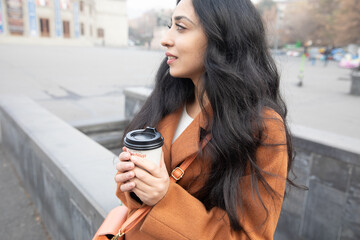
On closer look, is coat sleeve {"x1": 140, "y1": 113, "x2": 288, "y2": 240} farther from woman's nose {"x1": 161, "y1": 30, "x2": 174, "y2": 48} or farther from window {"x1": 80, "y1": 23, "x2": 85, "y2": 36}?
window {"x1": 80, "y1": 23, "x2": 85, "y2": 36}

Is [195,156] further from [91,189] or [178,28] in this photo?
[91,189]

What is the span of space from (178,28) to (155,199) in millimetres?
752

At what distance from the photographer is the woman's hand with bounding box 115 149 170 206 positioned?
0.94 metres

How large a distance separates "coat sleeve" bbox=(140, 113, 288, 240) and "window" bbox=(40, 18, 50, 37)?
48.2m

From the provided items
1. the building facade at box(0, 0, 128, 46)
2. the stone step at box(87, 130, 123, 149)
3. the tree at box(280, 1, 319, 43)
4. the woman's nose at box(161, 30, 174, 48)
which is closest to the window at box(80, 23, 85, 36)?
the building facade at box(0, 0, 128, 46)

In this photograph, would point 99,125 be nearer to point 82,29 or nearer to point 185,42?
point 185,42

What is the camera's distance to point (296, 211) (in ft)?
9.52

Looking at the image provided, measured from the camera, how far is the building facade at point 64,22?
39.5m

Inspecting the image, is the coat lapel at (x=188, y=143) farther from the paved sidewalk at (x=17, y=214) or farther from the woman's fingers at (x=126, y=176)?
the paved sidewalk at (x=17, y=214)

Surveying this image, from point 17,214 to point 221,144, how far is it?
3.10 m

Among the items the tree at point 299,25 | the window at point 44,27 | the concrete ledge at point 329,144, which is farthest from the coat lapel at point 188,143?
the tree at point 299,25

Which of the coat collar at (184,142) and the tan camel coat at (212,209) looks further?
the coat collar at (184,142)

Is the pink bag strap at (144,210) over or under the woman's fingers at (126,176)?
under

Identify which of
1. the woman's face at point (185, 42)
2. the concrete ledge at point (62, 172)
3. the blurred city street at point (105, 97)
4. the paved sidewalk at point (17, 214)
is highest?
the woman's face at point (185, 42)
